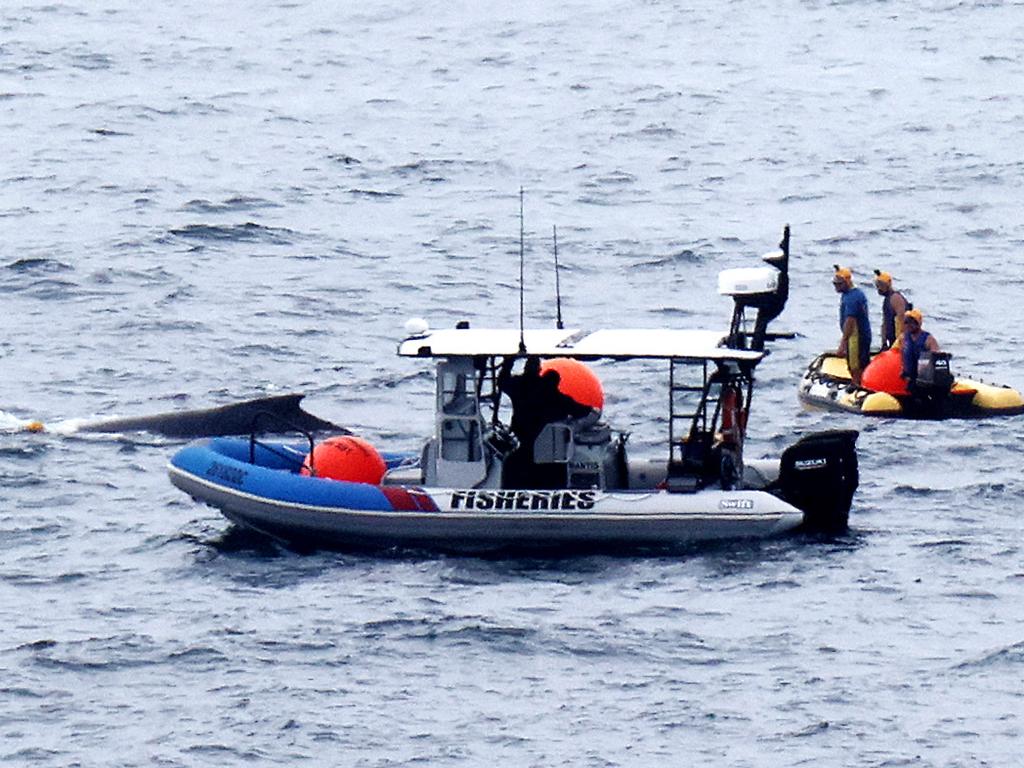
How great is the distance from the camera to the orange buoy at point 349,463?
25109mm

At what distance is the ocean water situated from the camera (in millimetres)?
20500

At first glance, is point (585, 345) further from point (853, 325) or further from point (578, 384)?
point (853, 325)

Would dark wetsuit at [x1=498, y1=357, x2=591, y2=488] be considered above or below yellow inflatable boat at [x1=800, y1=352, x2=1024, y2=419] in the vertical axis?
above

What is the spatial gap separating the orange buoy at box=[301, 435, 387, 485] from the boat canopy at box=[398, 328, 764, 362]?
4.19ft

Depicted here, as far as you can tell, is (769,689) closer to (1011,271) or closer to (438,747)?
(438,747)

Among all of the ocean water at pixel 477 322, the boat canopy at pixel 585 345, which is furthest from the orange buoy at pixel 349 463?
the boat canopy at pixel 585 345

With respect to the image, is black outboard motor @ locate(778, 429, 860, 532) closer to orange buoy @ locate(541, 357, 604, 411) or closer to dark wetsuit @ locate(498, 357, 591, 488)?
orange buoy @ locate(541, 357, 604, 411)

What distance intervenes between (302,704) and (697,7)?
1881 inches

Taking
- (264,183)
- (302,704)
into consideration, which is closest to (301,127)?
(264,183)

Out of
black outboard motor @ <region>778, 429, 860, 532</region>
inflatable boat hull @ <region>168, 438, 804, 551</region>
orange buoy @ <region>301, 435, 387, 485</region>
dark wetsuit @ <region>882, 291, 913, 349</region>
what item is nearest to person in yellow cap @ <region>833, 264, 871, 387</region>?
dark wetsuit @ <region>882, 291, 913, 349</region>

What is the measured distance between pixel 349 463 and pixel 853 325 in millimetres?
8658

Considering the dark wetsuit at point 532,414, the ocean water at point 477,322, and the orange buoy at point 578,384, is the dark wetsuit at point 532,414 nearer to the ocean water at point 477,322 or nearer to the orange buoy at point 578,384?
the orange buoy at point 578,384

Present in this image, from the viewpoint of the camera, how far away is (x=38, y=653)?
21812mm

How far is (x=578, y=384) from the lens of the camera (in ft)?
82.9
